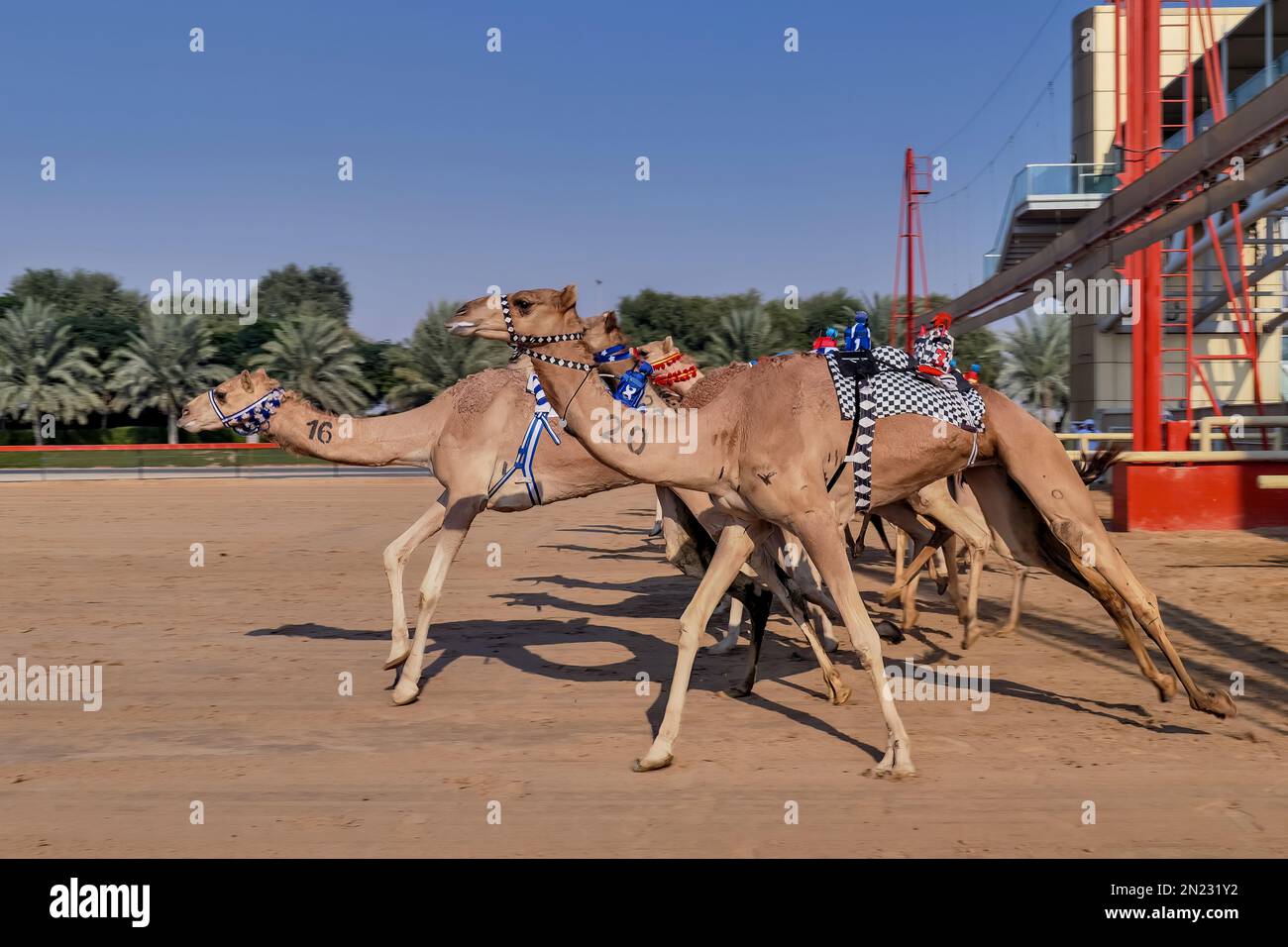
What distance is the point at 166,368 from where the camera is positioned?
2608 inches

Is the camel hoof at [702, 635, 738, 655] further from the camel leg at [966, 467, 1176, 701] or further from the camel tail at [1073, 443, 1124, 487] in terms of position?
the camel tail at [1073, 443, 1124, 487]

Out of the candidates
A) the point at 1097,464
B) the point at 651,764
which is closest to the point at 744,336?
the point at 1097,464

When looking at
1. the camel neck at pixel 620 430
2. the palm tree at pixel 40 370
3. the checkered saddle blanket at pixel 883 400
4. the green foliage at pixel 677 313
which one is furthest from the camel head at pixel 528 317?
the green foliage at pixel 677 313

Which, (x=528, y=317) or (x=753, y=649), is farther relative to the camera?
(x=753, y=649)

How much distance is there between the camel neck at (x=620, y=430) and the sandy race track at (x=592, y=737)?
5.52 feet

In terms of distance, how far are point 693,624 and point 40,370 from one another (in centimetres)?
7050

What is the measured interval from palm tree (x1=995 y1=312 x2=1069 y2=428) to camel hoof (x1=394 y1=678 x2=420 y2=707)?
2590 inches

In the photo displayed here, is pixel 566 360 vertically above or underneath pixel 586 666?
above

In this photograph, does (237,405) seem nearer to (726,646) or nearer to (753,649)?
(753,649)

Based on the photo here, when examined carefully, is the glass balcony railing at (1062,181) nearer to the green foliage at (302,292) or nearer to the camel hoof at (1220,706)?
the camel hoof at (1220,706)

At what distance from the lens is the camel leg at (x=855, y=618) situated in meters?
6.51

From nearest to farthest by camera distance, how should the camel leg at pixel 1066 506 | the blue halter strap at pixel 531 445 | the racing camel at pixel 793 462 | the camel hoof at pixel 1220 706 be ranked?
1. the racing camel at pixel 793 462
2. the camel hoof at pixel 1220 706
3. the camel leg at pixel 1066 506
4. the blue halter strap at pixel 531 445

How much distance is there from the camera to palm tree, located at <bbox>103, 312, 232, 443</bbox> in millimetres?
66062

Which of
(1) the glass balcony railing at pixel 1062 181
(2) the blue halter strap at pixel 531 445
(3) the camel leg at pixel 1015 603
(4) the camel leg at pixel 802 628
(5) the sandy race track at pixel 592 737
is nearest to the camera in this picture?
(5) the sandy race track at pixel 592 737
